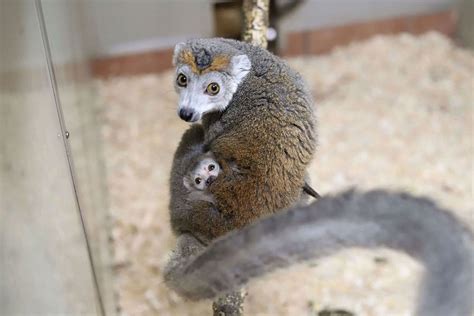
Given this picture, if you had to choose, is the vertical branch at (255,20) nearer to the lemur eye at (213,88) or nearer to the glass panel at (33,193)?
the lemur eye at (213,88)

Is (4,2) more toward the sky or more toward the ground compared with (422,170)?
more toward the sky

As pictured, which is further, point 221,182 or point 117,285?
point 117,285

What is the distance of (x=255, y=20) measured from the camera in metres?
1.81

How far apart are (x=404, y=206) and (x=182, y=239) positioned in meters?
0.78

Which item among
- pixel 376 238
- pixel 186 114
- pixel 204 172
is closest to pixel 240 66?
pixel 186 114

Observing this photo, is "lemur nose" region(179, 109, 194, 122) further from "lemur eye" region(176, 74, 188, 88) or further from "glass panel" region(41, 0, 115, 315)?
"glass panel" region(41, 0, 115, 315)

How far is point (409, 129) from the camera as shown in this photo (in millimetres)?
3293

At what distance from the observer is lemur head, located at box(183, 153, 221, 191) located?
155 centimetres

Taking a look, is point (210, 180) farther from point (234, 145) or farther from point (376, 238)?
point (376, 238)

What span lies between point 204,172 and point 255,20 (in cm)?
54

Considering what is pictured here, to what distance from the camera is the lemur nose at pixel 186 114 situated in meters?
1.59

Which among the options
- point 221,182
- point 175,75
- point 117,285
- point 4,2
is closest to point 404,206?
point 221,182

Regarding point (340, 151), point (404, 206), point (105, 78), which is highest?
point (105, 78)

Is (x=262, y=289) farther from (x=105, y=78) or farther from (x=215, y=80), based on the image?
(x=105, y=78)
